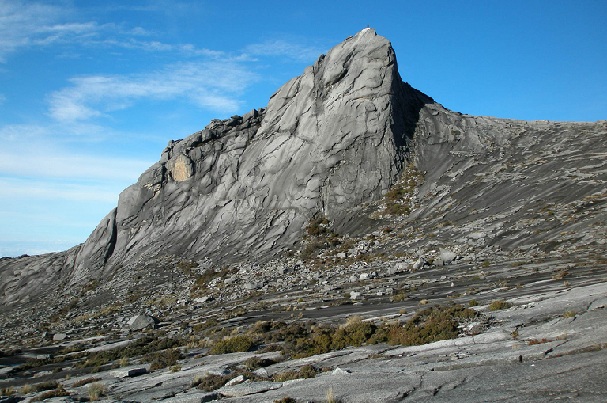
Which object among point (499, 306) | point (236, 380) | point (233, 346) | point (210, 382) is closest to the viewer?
point (236, 380)

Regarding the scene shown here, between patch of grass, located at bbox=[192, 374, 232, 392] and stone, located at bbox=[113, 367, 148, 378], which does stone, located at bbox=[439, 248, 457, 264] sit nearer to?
stone, located at bbox=[113, 367, 148, 378]

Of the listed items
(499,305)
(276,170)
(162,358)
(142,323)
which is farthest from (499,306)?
(276,170)

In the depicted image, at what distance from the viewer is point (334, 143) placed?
2953 inches

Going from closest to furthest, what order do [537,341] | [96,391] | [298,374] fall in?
[537,341] → [298,374] → [96,391]

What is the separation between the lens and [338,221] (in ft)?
218

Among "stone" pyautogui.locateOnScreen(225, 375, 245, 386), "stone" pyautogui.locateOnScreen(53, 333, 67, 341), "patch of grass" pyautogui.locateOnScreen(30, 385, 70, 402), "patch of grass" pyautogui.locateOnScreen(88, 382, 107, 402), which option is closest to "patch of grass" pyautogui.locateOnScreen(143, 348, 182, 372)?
"patch of grass" pyautogui.locateOnScreen(88, 382, 107, 402)

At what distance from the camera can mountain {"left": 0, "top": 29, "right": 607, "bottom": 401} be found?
1553 inches

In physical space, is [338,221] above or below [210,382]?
above

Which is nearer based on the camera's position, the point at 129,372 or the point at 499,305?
the point at 499,305

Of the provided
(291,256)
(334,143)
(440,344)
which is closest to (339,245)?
(291,256)

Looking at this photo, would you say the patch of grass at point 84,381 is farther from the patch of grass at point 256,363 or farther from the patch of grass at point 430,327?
the patch of grass at point 430,327

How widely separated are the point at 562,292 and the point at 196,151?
73805 millimetres

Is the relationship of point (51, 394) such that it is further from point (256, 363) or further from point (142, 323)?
point (142, 323)

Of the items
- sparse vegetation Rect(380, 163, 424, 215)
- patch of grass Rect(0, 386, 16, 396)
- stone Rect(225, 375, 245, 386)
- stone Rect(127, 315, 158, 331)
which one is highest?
sparse vegetation Rect(380, 163, 424, 215)
